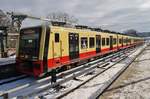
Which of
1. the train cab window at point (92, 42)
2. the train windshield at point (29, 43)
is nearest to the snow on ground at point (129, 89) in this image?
the train windshield at point (29, 43)

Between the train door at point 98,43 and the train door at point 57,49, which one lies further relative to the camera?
the train door at point 98,43

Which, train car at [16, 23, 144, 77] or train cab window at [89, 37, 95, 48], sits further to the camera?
train cab window at [89, 37, 95, 48]

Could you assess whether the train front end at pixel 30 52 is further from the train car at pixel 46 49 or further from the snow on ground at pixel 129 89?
the snow on ground at pixel 129 89

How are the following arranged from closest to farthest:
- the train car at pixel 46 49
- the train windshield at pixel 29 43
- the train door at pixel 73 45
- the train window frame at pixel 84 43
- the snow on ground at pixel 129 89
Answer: the snow on ground at pixel 129 89 < the train car at pixel 46 49 < the train windshield at pixel 29 43 < the train door at pixel 73 45 < the train window frame at pixel 84 43

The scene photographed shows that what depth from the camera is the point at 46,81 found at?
10875 millimetres

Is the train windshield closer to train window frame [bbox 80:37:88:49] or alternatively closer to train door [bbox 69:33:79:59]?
train door [bbox 69:33:79:59]

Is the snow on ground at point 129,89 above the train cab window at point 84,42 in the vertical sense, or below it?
below

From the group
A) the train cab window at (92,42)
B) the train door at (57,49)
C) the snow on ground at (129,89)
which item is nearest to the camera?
the snow on ground at (129,89)

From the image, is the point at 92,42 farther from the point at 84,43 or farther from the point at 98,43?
the point at 84,43

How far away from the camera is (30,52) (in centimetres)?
1123

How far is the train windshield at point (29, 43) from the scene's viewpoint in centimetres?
1090

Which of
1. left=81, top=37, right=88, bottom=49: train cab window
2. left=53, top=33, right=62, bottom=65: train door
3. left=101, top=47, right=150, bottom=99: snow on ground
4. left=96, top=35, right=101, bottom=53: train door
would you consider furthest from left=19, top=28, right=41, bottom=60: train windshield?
left=96, top=35, right=101, bottom=53: train door

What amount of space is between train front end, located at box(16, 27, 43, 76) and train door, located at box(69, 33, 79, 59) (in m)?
2.79

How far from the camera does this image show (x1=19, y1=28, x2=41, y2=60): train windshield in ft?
35.8
